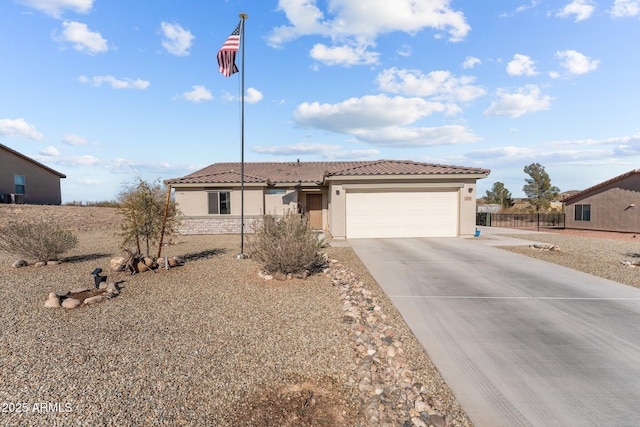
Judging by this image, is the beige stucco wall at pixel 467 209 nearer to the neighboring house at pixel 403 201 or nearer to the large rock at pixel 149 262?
the neighboring house at pixel 403 201

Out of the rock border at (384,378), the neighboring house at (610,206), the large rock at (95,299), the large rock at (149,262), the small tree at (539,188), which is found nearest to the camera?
the rock border at (384,378)

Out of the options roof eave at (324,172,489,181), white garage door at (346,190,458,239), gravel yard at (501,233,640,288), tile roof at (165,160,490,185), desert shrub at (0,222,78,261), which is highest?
tile roof at (165,160,490,185)

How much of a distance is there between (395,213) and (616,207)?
1718 cm

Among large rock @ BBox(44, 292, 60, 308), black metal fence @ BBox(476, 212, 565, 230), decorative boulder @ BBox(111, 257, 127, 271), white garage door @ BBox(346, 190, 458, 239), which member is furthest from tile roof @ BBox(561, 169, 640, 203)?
large rock @ BBox(44, 292, 60, 308)

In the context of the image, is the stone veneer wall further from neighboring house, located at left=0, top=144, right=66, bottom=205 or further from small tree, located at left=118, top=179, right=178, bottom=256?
neighboring house, located at left=0, top=144, right=66, bottom=205

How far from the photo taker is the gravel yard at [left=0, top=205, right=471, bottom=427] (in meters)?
3.15

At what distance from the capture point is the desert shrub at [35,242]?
9.54m

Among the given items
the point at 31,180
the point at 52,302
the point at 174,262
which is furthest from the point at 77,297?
the point at 31,180

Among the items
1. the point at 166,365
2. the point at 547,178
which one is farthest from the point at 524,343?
the point at 547,178

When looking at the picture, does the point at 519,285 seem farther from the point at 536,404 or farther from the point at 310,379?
the point at 310,379

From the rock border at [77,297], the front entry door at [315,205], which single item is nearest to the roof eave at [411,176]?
the front entry door at [315,205]

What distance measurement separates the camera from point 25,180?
2897cm

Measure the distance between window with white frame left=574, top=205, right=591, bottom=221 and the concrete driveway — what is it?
19930mm

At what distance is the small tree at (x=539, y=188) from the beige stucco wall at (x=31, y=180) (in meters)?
48.7
